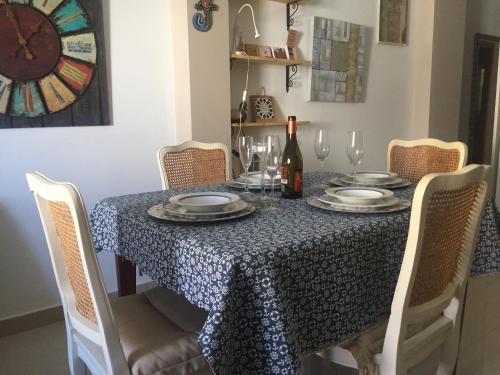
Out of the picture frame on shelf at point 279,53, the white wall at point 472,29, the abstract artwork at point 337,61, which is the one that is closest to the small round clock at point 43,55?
the picture frame on shelf at point 279,53

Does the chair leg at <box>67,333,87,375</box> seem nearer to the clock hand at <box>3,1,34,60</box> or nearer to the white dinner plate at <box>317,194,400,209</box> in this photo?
the white dinner plate at <box>317,194,400,209</box>

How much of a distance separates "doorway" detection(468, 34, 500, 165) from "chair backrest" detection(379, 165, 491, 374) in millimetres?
3826

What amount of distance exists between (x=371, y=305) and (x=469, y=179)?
0.41 meters

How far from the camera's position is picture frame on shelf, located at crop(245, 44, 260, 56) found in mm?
2787

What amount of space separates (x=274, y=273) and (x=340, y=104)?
106 inches

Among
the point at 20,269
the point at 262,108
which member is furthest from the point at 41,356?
the point at 262,108

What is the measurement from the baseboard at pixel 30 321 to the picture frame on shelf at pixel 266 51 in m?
1.94

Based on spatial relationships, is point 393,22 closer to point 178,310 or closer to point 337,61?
point 337,61

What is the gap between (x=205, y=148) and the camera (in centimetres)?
219

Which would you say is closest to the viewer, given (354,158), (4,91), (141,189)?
(354,158)

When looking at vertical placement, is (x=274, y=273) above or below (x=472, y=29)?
below

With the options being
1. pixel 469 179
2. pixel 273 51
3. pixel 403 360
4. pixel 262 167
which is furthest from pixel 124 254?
pixel 273 51

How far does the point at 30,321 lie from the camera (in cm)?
224

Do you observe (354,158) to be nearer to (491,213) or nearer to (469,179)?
(491,213)
